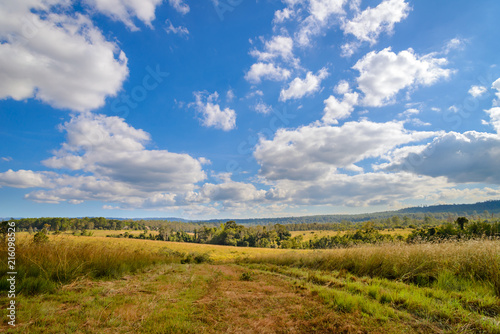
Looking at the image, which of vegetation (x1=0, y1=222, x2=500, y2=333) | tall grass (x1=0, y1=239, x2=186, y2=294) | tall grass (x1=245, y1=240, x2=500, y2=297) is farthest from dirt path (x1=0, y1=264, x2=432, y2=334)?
tall grass (x1=245, y1=240, x2=500, y2=297)

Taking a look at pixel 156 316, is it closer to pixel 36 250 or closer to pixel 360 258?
pixel 36 250

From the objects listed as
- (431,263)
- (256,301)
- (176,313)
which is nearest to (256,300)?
(256,301)

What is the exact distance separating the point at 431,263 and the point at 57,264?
13503 mm

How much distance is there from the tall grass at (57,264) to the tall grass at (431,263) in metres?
11.2

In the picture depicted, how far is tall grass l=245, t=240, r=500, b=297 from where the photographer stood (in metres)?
6.64

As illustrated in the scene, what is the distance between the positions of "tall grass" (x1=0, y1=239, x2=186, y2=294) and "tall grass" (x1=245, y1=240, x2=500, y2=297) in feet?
36.8

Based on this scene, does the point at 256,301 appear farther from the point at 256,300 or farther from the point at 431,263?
the point at 431,263

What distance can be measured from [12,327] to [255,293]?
18.7 feet

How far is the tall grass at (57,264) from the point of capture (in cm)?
559

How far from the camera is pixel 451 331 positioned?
11.5 feet

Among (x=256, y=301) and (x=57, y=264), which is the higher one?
(x=57, y=264)

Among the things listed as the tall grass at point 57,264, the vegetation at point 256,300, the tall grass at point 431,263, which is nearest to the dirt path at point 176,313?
the vegetation at point 256,300

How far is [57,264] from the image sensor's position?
21.9 ft

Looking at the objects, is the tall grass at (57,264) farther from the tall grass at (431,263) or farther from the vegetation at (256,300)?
the tall grass at (431,263)
